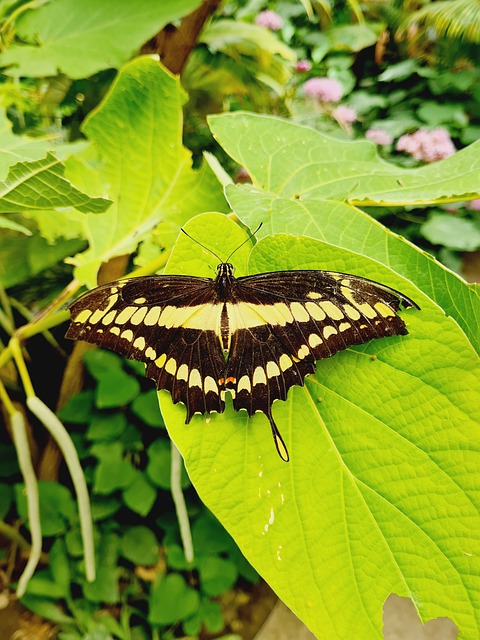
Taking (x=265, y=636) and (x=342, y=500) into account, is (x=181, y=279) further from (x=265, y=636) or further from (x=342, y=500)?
(x=265, y=636)

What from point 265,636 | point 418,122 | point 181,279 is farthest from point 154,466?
point 418,122

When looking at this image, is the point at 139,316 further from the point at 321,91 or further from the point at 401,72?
the point at 401,72

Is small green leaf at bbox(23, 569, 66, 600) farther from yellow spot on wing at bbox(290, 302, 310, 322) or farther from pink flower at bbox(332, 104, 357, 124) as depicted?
pink flower at bbox(332, 104, 357, 124)

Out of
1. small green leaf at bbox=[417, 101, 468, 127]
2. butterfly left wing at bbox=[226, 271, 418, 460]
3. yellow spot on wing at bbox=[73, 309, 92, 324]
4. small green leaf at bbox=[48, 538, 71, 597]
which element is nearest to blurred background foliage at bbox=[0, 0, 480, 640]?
small green leaf at bbox=[48, 538, 71, 597]

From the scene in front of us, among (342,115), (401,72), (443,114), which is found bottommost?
(342,115)

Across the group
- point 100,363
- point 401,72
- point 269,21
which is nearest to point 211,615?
point 100,363
